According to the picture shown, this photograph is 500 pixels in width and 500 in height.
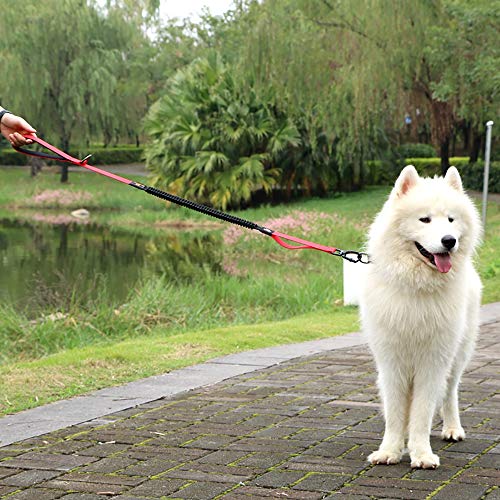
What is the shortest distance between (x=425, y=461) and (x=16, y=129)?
3.21 metres

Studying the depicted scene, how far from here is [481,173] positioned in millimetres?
34281

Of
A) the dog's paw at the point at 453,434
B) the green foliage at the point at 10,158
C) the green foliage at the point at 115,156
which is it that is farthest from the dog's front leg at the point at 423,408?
the green foliage at the point at 115,156

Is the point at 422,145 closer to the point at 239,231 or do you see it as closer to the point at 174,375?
the point at 239,231

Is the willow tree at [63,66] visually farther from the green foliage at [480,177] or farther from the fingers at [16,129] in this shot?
the fingers at [16,129]

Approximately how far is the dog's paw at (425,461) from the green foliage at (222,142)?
Result: 104ft

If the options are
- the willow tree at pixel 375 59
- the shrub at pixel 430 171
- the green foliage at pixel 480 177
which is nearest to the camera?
the willow tree at pixel 375 59

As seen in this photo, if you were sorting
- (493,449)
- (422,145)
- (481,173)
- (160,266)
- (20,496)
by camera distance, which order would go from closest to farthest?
(20,496) < (493,449) < (160,266) < (481,173) < (422,145)

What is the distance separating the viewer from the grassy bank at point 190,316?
7.57 meters

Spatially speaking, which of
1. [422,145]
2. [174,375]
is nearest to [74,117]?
[422,145]

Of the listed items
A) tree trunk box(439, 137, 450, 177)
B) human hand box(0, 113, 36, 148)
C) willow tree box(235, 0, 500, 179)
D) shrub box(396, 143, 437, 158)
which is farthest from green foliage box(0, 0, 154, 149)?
human hand box(0, 113, 36, 148)

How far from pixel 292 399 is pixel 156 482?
2.08 meters

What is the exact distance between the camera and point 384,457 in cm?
498

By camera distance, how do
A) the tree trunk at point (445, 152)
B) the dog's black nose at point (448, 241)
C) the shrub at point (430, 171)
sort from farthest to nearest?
the shrub at point (430, 171)
the tree trunk at point (445, 152)
the dog's black nose at point (448, 241)

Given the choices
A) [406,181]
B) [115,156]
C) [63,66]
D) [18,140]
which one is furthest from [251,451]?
[115,156]
